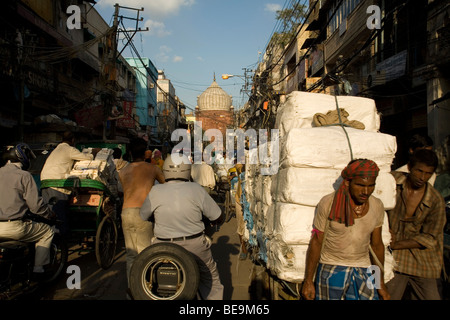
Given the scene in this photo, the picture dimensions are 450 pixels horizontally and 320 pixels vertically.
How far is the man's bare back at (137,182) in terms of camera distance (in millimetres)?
4398

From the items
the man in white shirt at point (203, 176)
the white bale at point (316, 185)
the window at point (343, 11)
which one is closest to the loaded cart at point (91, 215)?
the man in white shirt at point (203, 176)

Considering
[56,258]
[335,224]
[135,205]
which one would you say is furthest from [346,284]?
[56,258]

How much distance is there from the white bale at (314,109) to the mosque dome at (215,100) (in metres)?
58.8

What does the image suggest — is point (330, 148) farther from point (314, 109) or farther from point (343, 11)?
point (343, 11)

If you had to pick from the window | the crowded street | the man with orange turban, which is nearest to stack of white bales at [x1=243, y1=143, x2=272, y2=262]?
the crowded street

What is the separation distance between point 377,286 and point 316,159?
108 centimetres

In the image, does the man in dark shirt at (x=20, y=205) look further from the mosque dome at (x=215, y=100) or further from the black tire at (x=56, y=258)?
the mosque dome at (x=215, y=100)

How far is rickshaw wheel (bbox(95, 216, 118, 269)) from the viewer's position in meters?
5.20

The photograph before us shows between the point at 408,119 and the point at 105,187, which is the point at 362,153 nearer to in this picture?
the point at 105,187

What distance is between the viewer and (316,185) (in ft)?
9.71

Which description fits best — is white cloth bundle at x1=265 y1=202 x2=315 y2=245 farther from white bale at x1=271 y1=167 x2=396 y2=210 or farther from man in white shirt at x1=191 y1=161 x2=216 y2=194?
man in white shirt at x1=191 y1=161 x2=216 y2=194

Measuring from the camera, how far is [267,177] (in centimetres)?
406

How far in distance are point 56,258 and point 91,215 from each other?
1.12 m

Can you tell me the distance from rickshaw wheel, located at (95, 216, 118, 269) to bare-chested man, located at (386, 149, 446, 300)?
394 cm
